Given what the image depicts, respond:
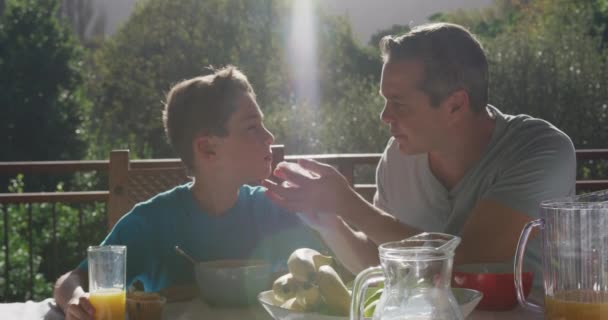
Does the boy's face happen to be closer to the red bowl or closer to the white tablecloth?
the white tablecloth

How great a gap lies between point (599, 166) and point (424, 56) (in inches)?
309

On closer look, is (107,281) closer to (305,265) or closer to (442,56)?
(305,265)

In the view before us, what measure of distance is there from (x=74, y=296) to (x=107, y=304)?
0.72 feet

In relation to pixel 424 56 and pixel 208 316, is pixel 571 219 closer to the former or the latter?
pixel 208 316

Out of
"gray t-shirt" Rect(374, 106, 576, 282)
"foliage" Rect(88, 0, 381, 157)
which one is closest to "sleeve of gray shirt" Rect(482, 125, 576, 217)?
"gray t-shirt" Rect(374, 106, 576, 282)

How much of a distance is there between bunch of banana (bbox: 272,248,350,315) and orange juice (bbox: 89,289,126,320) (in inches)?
10.3

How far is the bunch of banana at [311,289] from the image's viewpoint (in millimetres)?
1334

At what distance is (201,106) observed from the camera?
2221 millimetres

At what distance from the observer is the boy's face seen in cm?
215

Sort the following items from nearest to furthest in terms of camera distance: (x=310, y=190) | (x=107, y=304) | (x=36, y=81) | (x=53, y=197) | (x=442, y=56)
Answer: (x=107, y=304)
(x=310, y=190)
(x=442, y=56)
(x=53, y=197)
(x=36, y=81)

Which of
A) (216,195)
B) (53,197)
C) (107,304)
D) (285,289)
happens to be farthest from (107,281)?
(53,197)

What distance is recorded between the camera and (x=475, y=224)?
1.85 m

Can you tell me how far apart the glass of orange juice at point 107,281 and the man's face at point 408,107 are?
0.84 m

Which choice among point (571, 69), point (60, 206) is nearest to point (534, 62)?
point (571, 69)
